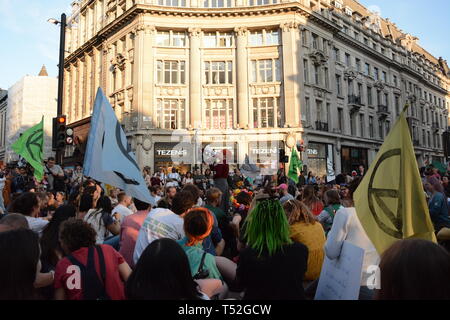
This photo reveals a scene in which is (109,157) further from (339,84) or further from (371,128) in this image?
(371,128)

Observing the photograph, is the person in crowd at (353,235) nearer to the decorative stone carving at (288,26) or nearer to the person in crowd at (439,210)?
the person in crowd at (439,210)

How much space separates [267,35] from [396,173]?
30965 millimetres

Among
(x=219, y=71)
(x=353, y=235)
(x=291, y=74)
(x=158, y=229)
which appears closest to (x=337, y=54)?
(x=291, y=74)

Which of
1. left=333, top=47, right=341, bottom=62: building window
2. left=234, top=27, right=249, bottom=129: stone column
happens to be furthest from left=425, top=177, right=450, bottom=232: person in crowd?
left=333, top=47, right=341, bottom=62: building window


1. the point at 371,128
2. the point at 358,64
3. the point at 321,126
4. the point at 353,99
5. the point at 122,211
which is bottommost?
the point at 122,211

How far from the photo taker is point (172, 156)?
2964 centimetres

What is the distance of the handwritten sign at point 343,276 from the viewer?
2791 millimetres

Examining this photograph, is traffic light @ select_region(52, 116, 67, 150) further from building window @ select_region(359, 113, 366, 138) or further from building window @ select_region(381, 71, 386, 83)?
building window @ select_region(381, 71, 386, 83)

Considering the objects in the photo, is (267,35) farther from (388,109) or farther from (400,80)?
A: (400,80)

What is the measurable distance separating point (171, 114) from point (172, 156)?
399 centimetres

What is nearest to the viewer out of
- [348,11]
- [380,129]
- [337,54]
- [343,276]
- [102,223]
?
[343,276]

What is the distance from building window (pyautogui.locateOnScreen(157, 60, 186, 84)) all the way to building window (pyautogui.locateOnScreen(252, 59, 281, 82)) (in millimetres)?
6570

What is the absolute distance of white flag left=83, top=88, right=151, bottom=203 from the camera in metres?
5.18

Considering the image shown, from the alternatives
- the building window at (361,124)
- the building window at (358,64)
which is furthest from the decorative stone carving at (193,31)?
the building window at (361,124)
